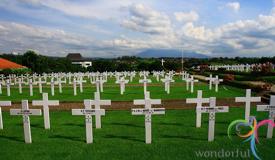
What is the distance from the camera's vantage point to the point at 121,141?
255 inches

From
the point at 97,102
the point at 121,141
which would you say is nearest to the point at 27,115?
the point at 97,102

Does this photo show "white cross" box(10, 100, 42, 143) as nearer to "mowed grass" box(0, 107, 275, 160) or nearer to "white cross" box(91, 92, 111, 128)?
"mowed grass" box(0, 107, 275, 160)

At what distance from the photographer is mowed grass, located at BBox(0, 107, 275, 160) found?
5.55 m

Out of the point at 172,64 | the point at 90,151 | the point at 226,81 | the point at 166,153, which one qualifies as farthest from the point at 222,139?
the point at 172,64

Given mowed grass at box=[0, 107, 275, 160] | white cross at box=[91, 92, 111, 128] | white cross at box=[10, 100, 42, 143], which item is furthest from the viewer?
white cross at box=[91, 92, 111, 128]

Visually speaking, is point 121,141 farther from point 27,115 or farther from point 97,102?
point 27,115

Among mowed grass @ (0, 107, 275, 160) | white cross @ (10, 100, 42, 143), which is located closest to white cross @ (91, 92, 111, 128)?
mowed grass @ (0, 107, 275, 160)

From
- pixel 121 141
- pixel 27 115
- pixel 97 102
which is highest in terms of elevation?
pixel 97 102

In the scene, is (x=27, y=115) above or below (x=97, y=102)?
below

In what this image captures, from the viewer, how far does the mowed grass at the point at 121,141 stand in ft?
18.2

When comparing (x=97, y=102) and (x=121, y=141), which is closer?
(x=121, y=141)

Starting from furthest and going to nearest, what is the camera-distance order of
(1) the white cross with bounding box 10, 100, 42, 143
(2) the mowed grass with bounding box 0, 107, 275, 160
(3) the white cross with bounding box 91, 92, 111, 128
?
(3) the white cross with bounding box 91, 92, 111, 128 < (1) the white cross with bounding box 10, 100, 42, 143 < (2) the mowed grass with bounding box 0, 107, 275, 160

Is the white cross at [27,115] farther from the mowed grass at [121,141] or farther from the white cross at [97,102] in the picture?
the white cross at [97,102]

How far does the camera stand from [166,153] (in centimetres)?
554
